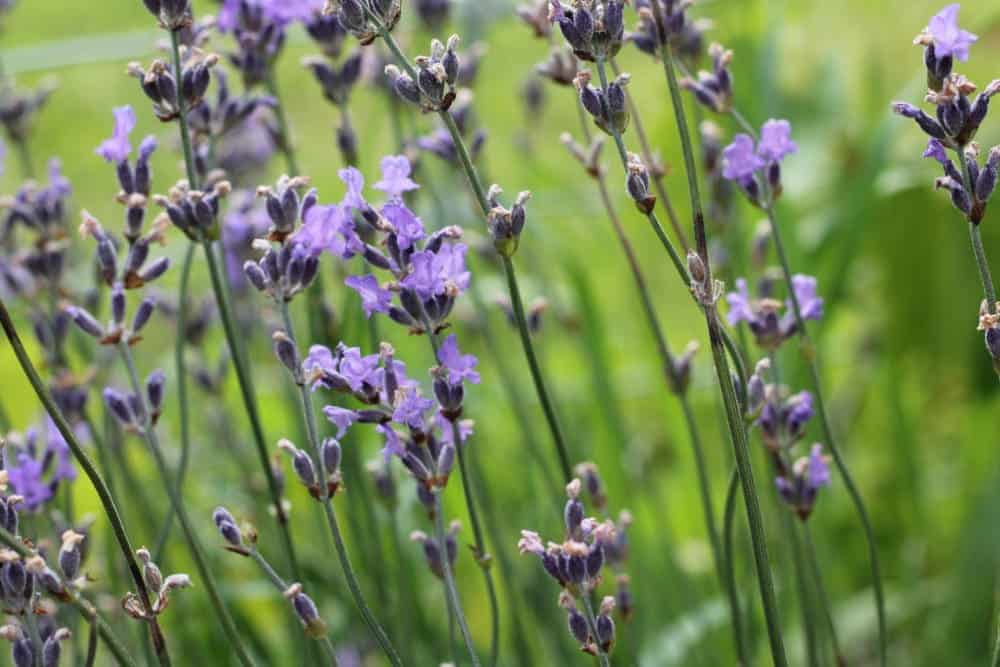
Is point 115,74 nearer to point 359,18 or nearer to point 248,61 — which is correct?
point 248,61

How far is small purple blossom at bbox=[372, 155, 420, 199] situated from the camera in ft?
2.88

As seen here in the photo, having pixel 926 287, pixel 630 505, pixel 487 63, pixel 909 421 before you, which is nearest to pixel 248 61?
pixel 630 505

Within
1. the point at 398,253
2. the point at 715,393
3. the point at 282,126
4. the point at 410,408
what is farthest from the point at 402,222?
the point at 715,393

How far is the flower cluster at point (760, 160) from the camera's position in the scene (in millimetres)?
1008

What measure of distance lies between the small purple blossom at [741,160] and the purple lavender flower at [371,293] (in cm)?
32

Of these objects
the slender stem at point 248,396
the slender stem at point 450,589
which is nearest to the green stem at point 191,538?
the slender stem at point 248,396

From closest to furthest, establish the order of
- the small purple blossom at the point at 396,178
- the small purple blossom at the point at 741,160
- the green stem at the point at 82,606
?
1. the green stem at the point at 82,606
2. the small purple blossom at the point at 396,178
3. the small purple blossom at the point at 741,160

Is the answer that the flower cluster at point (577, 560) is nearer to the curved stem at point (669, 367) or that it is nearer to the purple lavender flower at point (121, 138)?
the curved stem at point (669, 367)

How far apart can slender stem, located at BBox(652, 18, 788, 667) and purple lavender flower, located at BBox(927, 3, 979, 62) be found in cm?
18

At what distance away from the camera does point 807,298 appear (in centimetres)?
115

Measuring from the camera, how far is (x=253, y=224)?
1.47 metres

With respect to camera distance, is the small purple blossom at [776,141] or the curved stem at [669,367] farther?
the curved stem at [669,367]

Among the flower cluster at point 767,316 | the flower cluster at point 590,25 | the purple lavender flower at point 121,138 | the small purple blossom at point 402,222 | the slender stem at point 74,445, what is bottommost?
the slender stem at point 74,445

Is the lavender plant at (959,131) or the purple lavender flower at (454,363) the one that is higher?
the lavender plant at (959,131)
